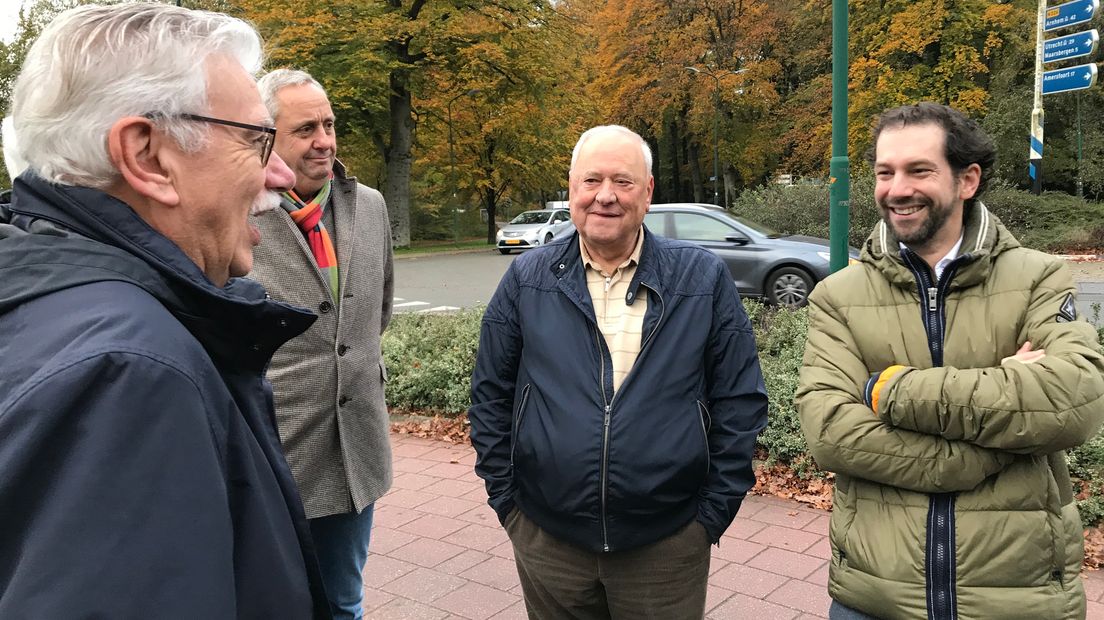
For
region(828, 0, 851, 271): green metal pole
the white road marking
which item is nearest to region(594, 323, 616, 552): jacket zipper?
region(828, 0, 851, 271): green metal pole

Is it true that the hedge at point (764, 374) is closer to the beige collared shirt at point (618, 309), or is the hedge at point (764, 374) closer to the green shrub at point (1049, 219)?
the beige collared shirt at point (618, 309)

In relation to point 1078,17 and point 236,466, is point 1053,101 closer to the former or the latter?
point 1078,17

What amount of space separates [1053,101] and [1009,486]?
29.2 metres

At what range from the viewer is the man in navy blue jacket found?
2.22 m

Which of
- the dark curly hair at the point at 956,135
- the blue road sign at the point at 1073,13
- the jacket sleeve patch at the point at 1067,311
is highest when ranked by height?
the blue road sign at the point at 1073,13

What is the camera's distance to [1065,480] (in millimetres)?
2066

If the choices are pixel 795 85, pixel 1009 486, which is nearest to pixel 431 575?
pixel 1009 486

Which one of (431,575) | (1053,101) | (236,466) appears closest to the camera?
(236,466)

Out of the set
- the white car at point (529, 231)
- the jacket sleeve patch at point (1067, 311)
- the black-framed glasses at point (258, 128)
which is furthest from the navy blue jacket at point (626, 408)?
the white car at point (529, 231)

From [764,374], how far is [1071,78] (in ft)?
41.3

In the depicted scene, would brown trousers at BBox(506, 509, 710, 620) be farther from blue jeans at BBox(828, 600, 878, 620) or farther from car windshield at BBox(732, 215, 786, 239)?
car windshield at BBox(732, 215, 786, 239)

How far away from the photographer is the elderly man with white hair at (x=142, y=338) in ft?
3.09

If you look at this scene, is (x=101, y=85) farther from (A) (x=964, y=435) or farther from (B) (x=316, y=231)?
(A) (x=964, y=435)

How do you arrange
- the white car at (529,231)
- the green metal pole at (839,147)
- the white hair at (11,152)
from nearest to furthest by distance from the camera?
the white hair at (11,152) < the green metal pole at (839,147) < the white car at (529,231)
